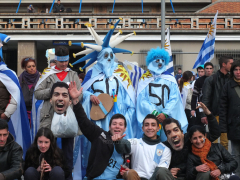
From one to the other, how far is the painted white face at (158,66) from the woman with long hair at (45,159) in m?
2.16

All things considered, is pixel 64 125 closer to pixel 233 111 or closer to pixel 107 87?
pixel 107 87

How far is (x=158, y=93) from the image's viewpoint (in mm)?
5902

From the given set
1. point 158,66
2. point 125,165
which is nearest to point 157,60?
point 158,66

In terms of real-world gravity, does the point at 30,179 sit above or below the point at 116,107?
below

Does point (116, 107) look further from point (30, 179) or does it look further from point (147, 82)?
point (30, 179)

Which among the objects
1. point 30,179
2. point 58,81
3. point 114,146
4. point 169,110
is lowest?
point 30,179

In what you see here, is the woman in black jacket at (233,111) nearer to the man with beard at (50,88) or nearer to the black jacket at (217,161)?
the black jacket at (217,161)

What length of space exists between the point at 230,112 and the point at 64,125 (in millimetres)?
2206

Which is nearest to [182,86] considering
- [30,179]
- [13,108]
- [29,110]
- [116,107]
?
[116,107]

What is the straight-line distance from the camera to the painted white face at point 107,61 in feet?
19.4

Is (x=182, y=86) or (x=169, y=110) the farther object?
(x=182, y=86)

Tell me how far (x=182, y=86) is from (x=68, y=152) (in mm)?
4089

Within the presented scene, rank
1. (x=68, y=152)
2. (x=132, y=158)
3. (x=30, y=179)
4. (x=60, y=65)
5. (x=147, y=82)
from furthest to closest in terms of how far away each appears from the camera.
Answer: (x=147, y=82), (x=60, y=65), (x=68, y=152), (x=132, y=158), (x=30, y=179)

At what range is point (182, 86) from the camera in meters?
8.48
